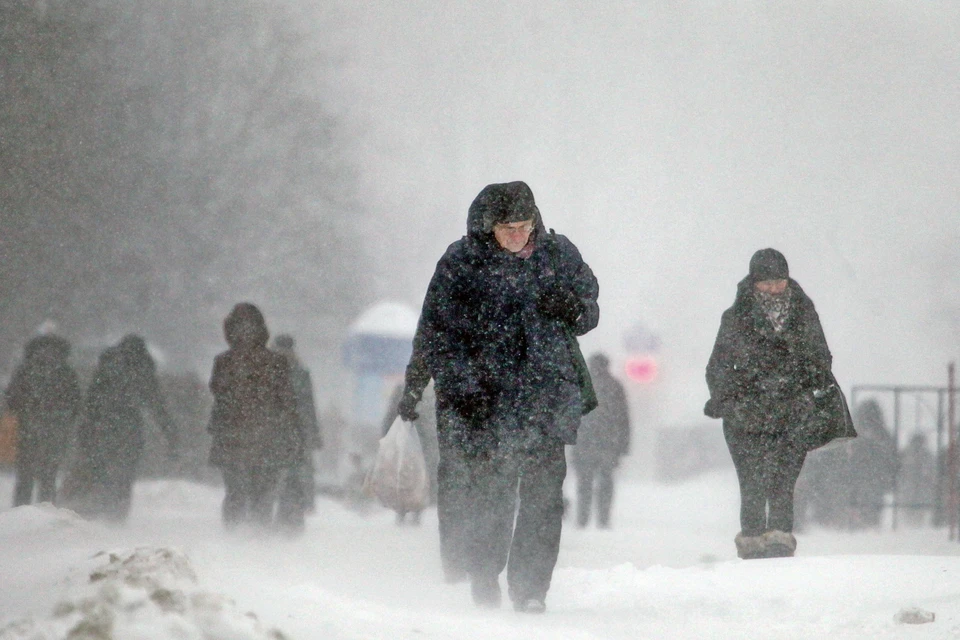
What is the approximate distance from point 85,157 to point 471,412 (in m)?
19.1

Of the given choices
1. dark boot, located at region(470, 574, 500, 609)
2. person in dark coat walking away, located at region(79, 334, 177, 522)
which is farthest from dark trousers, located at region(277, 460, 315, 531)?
dark boot, located at region(470, 574, 500, 609)

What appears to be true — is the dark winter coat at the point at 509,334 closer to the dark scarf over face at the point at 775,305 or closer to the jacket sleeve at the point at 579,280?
the jacket sleeve at the point at 579,280

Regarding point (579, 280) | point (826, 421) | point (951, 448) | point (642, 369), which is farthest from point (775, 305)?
point (642, 369)

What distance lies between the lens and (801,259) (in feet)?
249

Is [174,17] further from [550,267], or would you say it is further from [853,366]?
[853,366]

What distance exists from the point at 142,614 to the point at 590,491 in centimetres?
954

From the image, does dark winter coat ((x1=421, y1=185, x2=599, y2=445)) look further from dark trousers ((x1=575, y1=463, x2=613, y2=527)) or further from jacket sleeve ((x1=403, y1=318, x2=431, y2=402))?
dark trousers ((x1=575, y1=463, x2=613, y2=527))

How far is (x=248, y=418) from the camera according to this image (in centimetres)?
849

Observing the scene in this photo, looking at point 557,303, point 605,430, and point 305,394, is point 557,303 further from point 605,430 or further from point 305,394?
point 605,430

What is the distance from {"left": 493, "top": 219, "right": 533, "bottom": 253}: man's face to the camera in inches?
193

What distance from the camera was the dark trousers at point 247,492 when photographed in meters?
8.53

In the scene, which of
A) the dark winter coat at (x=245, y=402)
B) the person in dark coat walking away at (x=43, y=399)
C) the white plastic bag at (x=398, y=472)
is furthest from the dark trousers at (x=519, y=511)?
the person in dark coat walking away at (x=43, y=399)

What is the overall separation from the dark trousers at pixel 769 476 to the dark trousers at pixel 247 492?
317cm

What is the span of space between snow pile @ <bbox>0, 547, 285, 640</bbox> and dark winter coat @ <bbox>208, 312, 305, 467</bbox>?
193 inches
